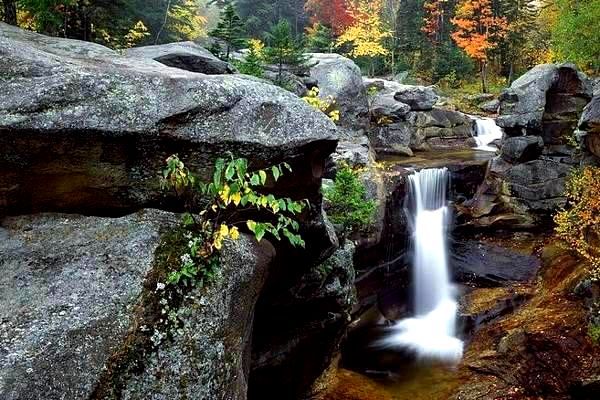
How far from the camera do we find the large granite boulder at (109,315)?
4363 millimetres

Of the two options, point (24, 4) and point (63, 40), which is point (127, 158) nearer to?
point (63, 40)

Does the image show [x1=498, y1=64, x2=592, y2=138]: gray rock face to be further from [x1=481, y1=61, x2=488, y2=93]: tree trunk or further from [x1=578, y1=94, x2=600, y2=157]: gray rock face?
[x1=481, y1=61, x2=488, y2=93]: tree trunk

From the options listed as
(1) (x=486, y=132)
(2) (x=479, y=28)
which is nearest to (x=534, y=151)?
(1) (x=486, y=132)

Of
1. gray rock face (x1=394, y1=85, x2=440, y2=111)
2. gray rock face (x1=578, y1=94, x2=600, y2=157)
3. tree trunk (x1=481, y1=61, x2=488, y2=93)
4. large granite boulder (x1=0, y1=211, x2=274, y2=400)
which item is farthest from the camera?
tree trunk (x1=481, y1=61, x2=488, y2=93)

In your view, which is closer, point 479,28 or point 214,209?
point 214,209

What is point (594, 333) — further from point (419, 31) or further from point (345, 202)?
point (419, 31)

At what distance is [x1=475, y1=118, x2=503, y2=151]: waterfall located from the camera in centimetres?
2805

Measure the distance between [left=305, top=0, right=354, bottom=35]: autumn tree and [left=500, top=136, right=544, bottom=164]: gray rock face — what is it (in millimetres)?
23651

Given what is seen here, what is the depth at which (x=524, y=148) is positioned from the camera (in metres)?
20.8

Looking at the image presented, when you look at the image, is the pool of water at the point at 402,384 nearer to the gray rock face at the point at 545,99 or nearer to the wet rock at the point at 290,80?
the wet rock at the point at 290,80

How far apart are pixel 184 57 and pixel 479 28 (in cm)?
3137

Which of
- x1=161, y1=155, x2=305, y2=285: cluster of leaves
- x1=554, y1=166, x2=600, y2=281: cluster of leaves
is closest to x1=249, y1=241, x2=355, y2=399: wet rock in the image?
x1=161, y1=155, x2=305, y2=285: cluster of leaves

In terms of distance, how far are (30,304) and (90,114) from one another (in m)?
2.42

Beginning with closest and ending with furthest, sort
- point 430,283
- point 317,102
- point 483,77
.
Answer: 1. point 317,102
2. point 430,283
3. point 483,77
